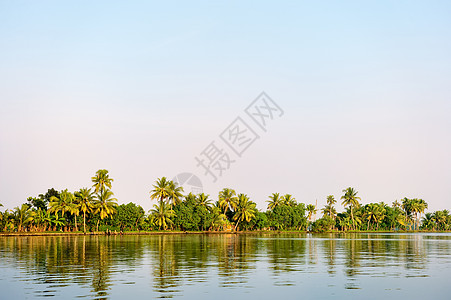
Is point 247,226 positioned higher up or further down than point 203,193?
further down

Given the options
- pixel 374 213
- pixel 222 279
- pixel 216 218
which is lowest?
pixel 374 213

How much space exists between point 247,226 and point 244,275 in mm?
131200

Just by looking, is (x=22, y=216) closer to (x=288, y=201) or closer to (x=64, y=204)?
(x=64, y=204)

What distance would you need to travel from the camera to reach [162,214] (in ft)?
435

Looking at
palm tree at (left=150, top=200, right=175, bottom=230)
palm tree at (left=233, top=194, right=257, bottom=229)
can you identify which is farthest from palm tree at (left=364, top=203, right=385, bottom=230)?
palm tree at (left=150, top=200, right=175, bottom=230)

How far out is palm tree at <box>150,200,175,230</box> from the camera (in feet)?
435

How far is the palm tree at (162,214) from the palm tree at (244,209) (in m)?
25.6

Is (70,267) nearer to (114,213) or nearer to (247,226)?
(114,213)

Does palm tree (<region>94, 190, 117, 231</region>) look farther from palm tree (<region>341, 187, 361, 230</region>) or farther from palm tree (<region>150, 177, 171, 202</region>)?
palm tree (<region>341, 187, 361, 230</region>)

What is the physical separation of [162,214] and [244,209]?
30.4m

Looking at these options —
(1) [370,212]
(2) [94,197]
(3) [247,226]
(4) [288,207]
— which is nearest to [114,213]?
(2) [94,197]

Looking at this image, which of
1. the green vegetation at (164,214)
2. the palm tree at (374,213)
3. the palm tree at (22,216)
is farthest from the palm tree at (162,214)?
the palm tree at (374,213)

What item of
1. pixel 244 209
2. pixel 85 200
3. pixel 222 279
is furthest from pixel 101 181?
pixel 222 279

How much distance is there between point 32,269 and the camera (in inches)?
1283
